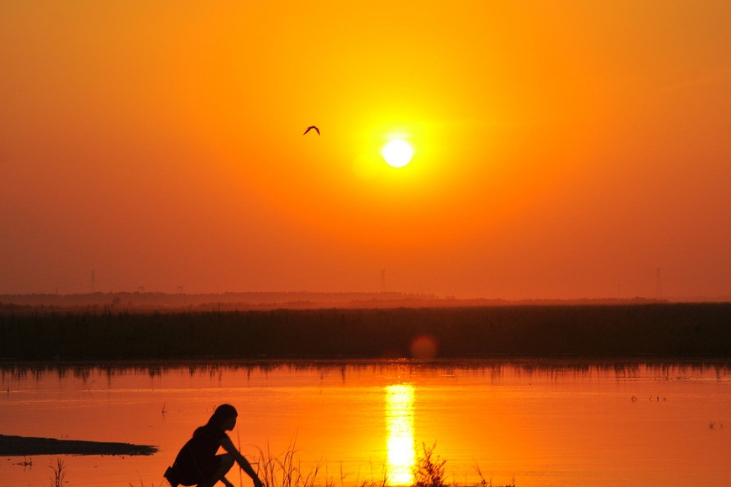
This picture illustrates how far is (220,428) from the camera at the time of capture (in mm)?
11609

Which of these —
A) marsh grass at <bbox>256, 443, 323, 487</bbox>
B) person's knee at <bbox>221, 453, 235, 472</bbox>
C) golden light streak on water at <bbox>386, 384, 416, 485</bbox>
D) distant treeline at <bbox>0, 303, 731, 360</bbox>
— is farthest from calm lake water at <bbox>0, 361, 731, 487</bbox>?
distant treeline at <bbox>0, 303, 731, 360</bbox>

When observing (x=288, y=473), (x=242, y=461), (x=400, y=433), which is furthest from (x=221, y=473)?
(x=400, y=433)

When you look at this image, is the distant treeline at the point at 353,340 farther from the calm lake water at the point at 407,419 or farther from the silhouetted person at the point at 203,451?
the silhouetted person at the point at 203,451

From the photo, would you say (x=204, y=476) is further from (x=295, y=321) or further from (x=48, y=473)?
(x=295, y=321)

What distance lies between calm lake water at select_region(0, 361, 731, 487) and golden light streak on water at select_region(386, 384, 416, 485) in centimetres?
4

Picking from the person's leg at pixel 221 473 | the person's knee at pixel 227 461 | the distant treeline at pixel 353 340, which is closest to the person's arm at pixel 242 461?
the person's leg at pixel 221 473

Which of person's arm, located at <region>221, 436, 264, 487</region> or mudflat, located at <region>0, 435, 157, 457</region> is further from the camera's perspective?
mudflat, located at <region>0, 435, 157, 457</region>

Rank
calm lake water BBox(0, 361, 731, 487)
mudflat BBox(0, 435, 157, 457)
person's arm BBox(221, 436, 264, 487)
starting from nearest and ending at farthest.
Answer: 1. person's arm BBox(221, 436, 264, 487)
2. calm lake water BBox(0, 361, 731, 487)
3. mudflat BBox(0, 435, 157, 457)

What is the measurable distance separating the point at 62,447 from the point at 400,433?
19.7ft

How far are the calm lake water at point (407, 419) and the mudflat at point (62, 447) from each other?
442 mm

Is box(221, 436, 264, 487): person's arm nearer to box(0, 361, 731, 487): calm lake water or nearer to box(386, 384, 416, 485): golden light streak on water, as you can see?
box(0, 361, 731, 487): calm lake water

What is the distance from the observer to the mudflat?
18641 mm

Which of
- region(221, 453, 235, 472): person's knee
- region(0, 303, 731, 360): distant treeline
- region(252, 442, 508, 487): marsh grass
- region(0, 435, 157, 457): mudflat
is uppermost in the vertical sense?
region(0, 303, 731, 360): distant treeline

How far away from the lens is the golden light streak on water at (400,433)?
16.5 meters
